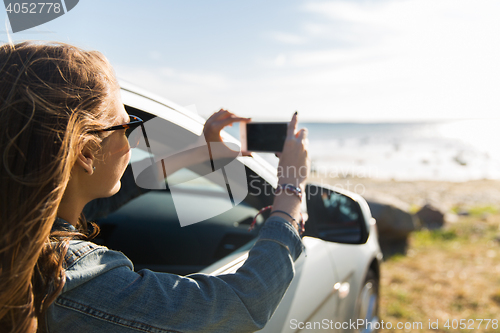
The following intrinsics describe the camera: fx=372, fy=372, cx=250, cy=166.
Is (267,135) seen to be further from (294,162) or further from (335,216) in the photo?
(335,216)

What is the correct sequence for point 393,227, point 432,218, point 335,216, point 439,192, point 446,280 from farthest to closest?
point 439,192
point 432,218
point 393,227
point 446,280
point 335,216

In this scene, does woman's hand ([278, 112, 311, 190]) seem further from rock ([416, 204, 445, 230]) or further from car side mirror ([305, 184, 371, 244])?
rock ([416, 204, 445, 230])

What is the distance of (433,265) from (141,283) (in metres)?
5.11

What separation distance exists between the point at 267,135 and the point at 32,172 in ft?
2.82

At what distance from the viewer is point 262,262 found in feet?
3.53

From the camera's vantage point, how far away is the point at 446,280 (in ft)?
15.0

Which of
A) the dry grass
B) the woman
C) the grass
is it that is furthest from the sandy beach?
the woman

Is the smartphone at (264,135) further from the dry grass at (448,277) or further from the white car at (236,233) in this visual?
the dry grass at (448,277)

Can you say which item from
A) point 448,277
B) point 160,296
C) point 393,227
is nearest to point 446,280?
point 448,277

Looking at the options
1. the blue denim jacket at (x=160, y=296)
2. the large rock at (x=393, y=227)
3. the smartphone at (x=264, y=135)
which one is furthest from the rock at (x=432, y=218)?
the blue denim jacket at (x=160, y=296)

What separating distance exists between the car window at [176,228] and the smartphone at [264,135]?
0.34 m

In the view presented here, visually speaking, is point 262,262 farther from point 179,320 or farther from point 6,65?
point 6,65

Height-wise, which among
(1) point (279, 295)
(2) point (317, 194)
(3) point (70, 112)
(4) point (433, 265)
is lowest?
(4) point (433, 265)

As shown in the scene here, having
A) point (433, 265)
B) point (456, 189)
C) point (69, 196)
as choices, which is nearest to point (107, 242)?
point (69, 196)
